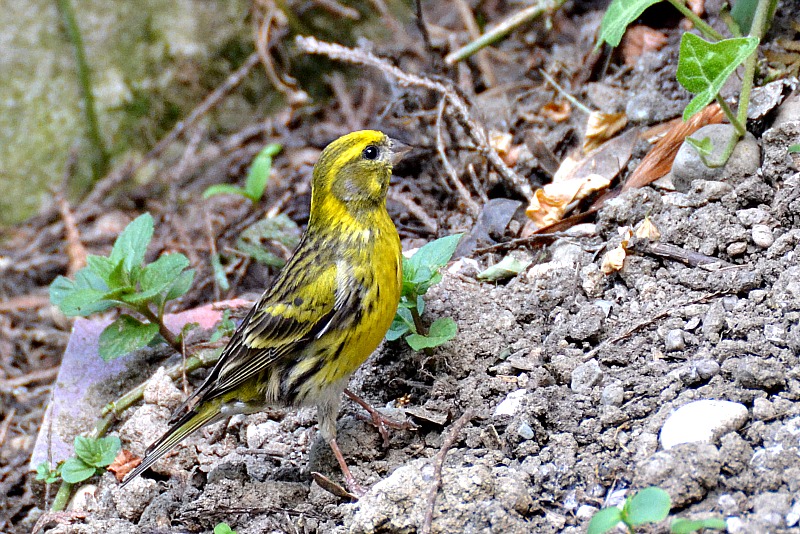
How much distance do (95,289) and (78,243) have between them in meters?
2.47

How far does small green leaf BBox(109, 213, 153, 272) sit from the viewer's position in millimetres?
4693

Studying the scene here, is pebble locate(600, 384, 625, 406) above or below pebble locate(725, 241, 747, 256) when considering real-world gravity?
below

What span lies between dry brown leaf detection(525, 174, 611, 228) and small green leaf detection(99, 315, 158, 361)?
90.9 inches

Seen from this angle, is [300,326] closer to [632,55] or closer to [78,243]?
[632,55]

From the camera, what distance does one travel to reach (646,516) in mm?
2518

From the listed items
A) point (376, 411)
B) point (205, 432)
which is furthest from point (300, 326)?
point (205, 432)

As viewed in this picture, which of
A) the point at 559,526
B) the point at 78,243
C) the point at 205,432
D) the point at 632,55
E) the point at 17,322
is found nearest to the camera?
the point at 559,526

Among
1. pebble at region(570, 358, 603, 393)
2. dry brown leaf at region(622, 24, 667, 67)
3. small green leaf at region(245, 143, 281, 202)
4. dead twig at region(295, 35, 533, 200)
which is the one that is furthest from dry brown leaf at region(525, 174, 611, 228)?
small green leaf at region(245, 143, 281, 202)

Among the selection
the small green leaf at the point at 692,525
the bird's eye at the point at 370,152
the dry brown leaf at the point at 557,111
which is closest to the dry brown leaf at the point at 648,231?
the bird's eye at the point at 370,152

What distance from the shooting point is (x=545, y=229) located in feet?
16.0

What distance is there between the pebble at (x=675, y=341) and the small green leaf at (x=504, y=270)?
3.57 feet

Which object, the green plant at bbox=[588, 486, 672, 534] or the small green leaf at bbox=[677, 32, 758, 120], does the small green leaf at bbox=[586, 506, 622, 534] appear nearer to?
the green plant at bbox=[588, 486, 672, 534]

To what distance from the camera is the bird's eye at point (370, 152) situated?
4344 mm

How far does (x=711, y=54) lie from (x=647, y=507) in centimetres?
226
